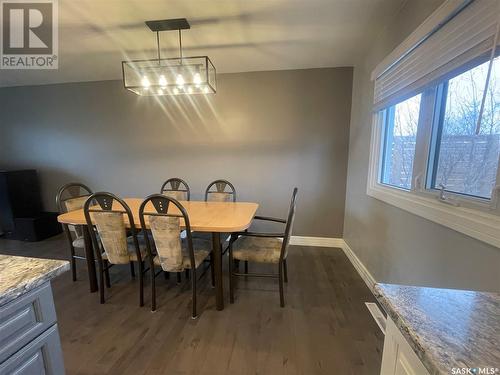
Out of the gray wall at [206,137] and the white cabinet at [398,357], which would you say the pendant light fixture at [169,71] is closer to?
the gray wall at [206,137]

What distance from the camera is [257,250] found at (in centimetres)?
198

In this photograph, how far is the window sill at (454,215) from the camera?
94 cm

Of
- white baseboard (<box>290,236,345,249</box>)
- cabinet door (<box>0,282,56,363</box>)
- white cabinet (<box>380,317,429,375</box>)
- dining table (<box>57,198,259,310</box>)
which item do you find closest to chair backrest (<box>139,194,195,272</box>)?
dining table (<box>57,198,259,310</box>)

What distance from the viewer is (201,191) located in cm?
335

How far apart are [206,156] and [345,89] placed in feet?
6.87

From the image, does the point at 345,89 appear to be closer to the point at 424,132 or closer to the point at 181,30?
the point at 424,132

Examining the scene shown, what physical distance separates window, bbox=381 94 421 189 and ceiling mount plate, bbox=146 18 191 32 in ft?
6.40

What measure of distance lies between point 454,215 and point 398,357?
86 cm

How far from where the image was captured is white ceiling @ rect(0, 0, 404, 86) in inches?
65.6

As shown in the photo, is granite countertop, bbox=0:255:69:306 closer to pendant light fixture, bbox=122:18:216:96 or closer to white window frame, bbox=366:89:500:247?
pendant light fixture, bbox=122:18:216:96

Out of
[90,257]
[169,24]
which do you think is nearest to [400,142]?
[169,24]

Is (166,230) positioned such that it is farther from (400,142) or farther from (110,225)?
(400,142)

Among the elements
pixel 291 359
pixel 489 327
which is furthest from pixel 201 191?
pixel 489 327

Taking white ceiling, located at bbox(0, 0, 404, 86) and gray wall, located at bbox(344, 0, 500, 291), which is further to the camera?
white ceiling, located at bbox(0, 0, 404, 86)
